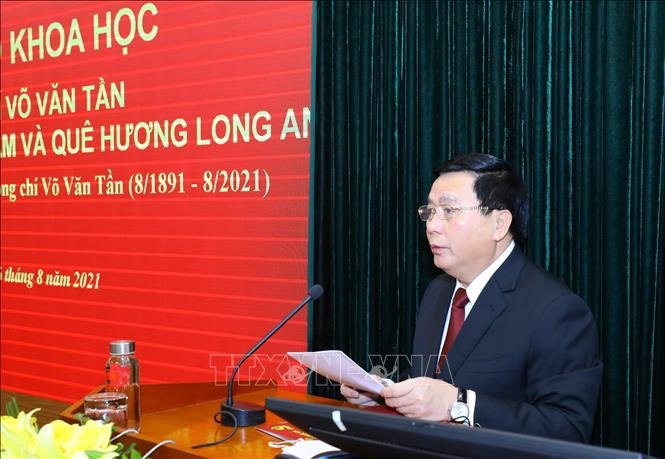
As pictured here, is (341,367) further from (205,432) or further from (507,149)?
(507,149)

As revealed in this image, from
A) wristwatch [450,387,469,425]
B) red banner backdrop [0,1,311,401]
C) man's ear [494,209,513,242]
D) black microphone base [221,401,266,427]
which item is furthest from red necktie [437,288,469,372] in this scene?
red banner backdrop [0,1,311,401]

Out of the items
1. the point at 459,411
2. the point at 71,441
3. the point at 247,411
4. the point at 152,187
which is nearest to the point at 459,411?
the point at 459,411

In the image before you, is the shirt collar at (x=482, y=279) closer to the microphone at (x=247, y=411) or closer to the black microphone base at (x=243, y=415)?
the microphone at (x=247, y=411)

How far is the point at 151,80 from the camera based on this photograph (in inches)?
137

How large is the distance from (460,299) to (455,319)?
59mm

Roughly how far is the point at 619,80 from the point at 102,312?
267 centimetres

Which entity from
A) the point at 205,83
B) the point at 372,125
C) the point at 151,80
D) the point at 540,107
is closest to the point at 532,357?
the point at 540,107

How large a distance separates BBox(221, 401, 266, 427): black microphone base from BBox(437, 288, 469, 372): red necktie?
0.52 meters

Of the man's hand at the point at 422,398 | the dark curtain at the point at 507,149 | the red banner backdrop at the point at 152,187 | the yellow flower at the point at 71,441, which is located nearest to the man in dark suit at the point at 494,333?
the man's hand at the point at 422,398

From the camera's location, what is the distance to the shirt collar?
2039mm

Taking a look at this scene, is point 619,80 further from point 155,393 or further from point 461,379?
point 155,393

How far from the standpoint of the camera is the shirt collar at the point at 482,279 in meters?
2.04

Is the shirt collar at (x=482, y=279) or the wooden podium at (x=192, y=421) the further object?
the shirt collar at (x=482, y=279)

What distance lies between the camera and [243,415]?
6.17 ft
